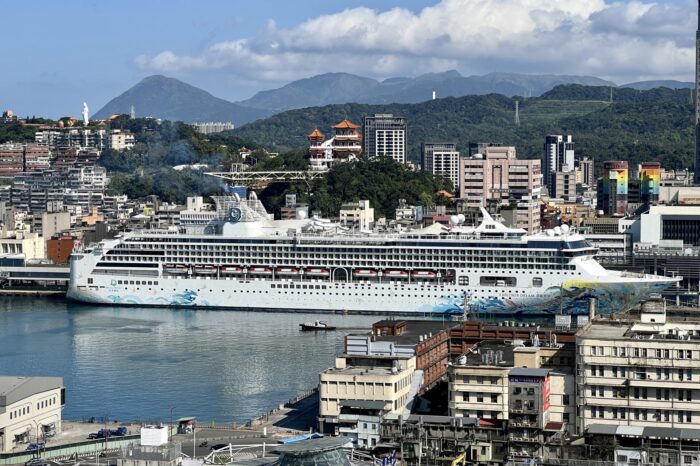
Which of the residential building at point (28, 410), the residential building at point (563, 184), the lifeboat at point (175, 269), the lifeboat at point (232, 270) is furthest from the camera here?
the residential building at point (563, 184)

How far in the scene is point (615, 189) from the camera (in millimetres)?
70750

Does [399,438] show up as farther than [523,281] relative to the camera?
No

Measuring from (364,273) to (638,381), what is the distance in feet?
77.4

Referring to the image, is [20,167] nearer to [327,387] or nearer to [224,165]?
[224,165]

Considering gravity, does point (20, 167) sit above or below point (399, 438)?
above

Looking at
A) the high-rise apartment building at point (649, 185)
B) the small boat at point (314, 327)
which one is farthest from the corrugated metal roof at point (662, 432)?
the high-rise apartment building at point (649, 185)

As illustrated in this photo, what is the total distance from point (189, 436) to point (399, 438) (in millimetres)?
4605

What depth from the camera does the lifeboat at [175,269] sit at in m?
47.8

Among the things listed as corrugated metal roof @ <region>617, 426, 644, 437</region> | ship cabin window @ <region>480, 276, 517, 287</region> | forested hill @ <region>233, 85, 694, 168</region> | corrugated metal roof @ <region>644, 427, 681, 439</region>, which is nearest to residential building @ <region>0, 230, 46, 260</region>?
ship cabin window @ <region>480, 276, 517, 287</region>

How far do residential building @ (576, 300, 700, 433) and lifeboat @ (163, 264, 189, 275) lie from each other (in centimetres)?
2569

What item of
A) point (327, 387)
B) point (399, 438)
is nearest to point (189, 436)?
point (327, 387)

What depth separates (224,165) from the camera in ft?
277

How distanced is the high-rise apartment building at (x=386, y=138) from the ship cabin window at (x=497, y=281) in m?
57.4

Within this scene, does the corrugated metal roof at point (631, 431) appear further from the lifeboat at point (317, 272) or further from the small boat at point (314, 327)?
the lifeboat at point (317, 272)
